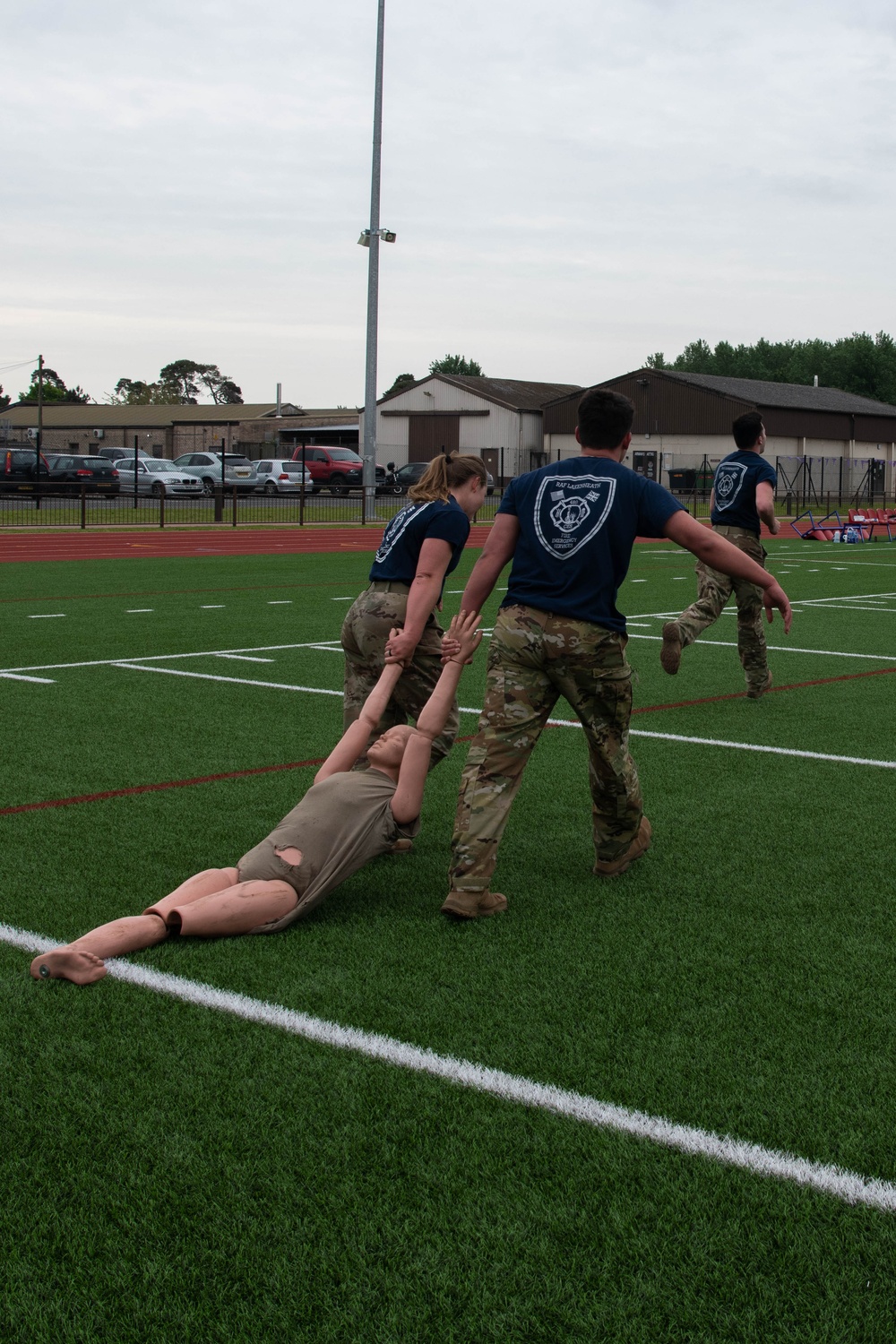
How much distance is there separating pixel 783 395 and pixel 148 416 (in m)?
46.2

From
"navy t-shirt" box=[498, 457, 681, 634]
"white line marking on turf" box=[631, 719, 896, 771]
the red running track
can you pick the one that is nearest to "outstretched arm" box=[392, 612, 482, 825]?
"navy t-shirt" box=[498, 457, 681, 634]

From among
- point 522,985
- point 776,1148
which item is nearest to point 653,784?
point 522,985

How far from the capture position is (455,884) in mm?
4867

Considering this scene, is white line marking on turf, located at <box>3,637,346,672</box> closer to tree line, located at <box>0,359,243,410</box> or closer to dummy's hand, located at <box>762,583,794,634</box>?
dummy's hand, located at <box>762,583,794,634</box>

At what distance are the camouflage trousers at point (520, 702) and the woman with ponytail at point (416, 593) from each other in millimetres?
541

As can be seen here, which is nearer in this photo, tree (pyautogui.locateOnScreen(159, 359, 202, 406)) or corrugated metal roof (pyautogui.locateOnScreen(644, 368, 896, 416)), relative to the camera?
corrugated metal roof (pyautogui.locateOnScreen(644, 368, 896, 416))

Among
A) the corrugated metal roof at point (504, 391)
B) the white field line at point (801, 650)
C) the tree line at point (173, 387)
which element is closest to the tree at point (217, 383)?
the tree line at point (173, 387)

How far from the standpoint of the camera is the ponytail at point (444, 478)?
5739 mm

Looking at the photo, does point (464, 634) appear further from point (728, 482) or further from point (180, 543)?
point (180, 543)

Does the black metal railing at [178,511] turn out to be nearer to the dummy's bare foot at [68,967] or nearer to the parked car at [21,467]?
the parked car at [21,467]

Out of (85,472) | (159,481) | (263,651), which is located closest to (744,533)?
(263,651)

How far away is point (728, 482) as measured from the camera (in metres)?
10.4

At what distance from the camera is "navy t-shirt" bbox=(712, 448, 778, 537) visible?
1018cm

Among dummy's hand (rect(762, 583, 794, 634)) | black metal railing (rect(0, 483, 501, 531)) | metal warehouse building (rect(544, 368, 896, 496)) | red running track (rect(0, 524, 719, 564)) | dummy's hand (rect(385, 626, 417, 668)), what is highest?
metal warehouse building (rect(544, 368, 896, 496))
